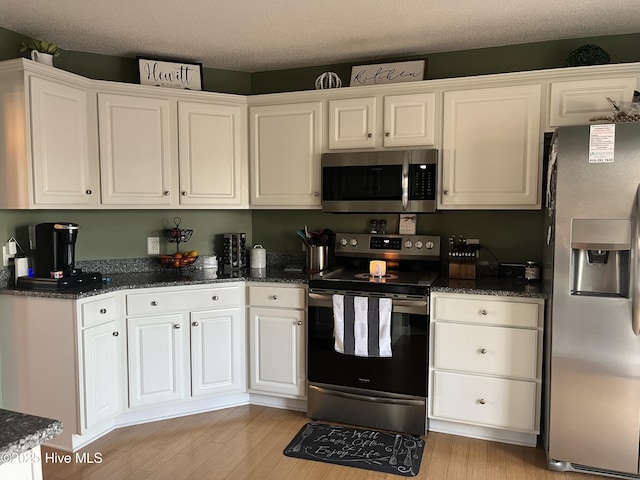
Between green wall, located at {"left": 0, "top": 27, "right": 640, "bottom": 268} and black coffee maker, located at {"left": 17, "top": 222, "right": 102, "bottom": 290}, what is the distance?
0.24 m

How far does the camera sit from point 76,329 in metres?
2.52

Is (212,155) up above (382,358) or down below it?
above

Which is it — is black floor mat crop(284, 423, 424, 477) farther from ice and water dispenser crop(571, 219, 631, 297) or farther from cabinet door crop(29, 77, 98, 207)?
cabinet door crop(29, 77, 98, 207)

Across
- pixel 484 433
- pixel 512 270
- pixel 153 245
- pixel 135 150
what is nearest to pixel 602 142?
pixel 512 270

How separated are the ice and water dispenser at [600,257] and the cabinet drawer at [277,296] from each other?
152 centimetres

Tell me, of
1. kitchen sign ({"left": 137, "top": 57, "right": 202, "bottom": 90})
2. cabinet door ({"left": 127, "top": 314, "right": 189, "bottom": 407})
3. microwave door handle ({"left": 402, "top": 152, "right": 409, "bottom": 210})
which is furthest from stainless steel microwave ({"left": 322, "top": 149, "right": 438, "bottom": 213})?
cabinet door ({"left": 127, "top": 314, "right": 189, "bottom": 407})

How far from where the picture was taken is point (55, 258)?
8.80 ft

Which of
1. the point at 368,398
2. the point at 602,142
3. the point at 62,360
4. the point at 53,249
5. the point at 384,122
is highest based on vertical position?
the point at 384,122

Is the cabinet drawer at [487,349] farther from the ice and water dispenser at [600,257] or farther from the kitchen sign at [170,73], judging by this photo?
the kitchen sign at [170,73]

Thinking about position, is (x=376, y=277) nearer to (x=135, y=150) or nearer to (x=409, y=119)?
(x=409, y=119)

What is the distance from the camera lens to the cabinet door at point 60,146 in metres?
2.61

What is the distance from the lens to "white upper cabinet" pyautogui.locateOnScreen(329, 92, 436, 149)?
293cm

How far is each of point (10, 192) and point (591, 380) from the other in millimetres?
3195

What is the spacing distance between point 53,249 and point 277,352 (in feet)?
4.78
